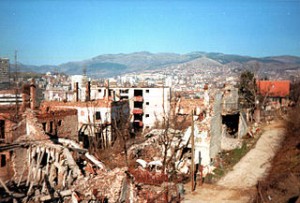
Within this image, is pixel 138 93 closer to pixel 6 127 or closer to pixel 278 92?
pixel 278 92

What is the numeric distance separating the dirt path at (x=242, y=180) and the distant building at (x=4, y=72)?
33.8 metres

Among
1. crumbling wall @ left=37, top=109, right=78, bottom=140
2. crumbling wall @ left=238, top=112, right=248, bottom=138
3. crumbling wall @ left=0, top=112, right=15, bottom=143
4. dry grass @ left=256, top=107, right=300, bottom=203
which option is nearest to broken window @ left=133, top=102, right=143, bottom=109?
crumbling wall @ left=238, top=112, right=248, bottom=138

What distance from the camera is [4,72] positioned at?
44.3 m

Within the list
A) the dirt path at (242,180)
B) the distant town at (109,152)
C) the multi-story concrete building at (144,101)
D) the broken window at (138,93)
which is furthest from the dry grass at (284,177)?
the broken window at (138,93)

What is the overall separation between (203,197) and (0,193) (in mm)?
10425

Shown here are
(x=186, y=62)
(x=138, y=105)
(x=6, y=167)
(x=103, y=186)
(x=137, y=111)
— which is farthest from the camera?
(x=186, y=62)

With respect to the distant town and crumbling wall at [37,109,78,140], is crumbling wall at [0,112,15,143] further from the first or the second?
crumbling wall at [37,109,78,140]

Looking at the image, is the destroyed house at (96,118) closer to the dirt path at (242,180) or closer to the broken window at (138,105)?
the broken window at (138,105)

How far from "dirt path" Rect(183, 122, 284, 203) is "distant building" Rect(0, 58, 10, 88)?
33.8m

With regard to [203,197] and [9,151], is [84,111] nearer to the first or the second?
[9,151]

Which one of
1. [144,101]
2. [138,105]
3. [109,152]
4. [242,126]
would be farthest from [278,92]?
[109,152]

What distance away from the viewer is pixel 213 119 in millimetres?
24047

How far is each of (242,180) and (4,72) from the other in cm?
3710

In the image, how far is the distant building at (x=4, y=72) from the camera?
4341 centimetres
